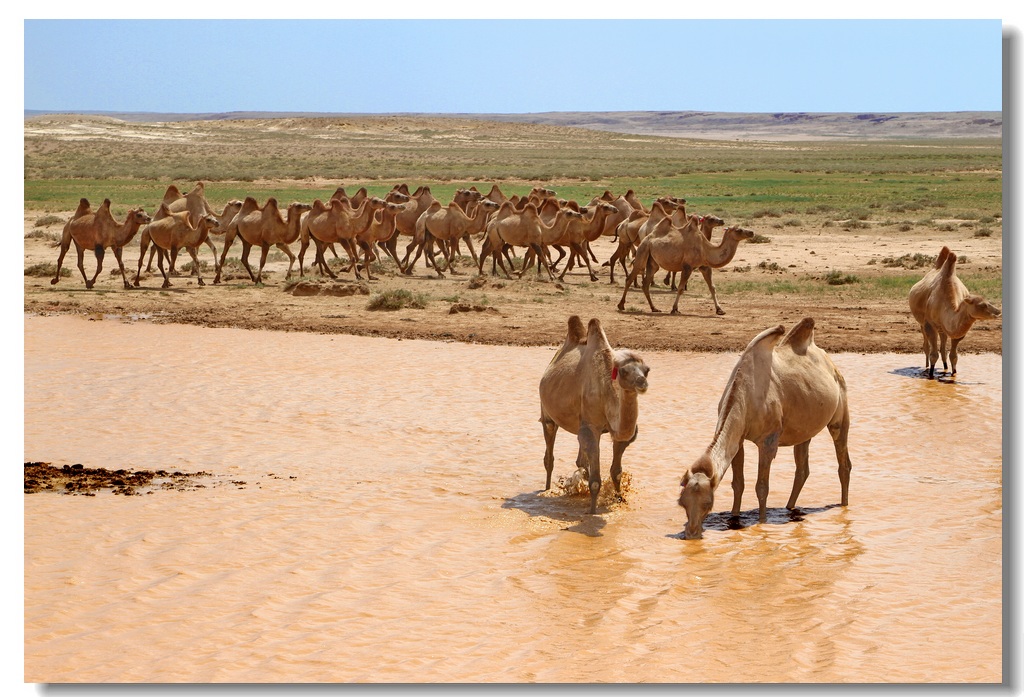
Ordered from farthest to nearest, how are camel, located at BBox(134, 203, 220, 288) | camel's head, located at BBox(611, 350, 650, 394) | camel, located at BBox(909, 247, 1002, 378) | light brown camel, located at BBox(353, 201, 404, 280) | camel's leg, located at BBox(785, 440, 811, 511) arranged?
light brown camel, located at BBox(353, 201, 404, 280), camel, located at BBox(134, 203, 220, 288), camel, located at BBox(909, 247, 1002, 378), camel's leg, located at BBox(785, 440, 811, 511), camel's head, located at BBox(611, 350, 650, 394)

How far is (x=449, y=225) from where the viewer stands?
26.5 m

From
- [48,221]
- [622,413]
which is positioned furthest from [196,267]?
[622,413]

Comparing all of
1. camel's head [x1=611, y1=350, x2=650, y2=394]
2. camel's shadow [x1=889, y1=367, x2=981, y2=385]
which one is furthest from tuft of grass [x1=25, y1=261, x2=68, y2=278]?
camel's head [x1=611, y1=350, x2=650, y2=394]

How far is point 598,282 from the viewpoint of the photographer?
2500cm

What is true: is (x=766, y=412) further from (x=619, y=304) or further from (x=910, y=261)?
(x=910, y=261)

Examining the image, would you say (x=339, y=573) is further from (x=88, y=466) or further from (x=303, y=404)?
(x=303, y=404)

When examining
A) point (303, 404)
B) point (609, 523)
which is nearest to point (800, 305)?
point (303, 404)

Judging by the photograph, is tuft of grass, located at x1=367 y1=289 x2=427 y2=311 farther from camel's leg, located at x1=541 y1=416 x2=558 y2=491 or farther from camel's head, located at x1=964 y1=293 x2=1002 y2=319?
camel's leg, located at x1=541 y1=416 x2=558 y2=491

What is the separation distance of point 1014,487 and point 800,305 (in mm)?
14646

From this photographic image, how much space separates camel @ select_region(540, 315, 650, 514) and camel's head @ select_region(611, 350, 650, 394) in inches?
0.5

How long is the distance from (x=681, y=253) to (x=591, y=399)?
1182 centimetres

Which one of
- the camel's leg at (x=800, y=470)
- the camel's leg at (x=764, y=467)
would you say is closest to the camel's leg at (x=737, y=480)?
the camel's leg at (x=764, y=467)

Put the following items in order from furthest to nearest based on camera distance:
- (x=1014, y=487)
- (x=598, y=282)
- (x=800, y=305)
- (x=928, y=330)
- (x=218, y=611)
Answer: (x=598, y=282)
(x=800, y=305)
(x=928, y=330)
(x=218, y=611)
(x=1014, y=487)

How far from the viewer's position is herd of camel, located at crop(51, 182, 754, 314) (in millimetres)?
20484
